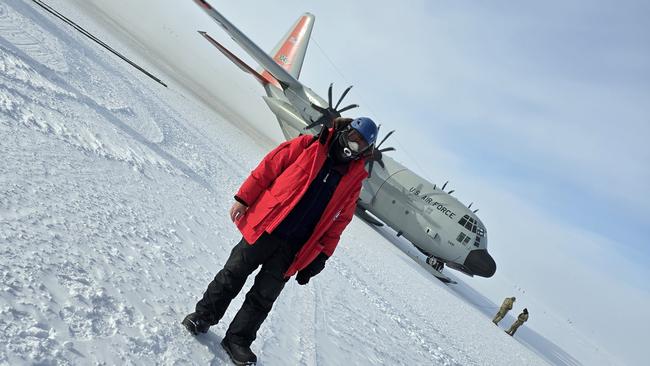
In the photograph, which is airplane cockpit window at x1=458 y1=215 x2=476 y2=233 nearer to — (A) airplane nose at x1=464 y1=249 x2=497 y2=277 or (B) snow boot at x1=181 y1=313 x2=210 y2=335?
(A) airplane nose at x1=464 y1=249 x2=497 y2=277

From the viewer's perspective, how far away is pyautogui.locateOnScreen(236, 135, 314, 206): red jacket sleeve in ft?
10.6

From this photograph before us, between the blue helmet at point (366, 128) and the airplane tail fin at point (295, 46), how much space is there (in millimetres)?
23355

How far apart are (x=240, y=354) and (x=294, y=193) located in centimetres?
136

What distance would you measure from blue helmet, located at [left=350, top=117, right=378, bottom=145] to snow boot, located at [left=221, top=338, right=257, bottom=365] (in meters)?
1.94

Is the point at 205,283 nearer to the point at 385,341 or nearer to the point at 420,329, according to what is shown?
the point at 385,341

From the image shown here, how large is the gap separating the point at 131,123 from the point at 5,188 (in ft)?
16.1

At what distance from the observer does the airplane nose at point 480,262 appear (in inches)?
604

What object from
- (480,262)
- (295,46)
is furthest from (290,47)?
(480,262)

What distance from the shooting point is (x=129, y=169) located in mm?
5883

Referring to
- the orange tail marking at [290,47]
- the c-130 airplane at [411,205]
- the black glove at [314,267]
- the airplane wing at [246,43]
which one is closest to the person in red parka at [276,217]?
the black glove at [314,267]

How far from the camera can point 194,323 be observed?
3193 millimetres

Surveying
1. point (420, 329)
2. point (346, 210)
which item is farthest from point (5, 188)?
point (420, 329)

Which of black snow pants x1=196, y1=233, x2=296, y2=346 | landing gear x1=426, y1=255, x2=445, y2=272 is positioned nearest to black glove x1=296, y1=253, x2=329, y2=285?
black snow pants x1=196, y1=233, x2=296, y2=346

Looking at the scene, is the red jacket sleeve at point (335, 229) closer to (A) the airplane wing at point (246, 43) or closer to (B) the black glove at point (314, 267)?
(B) the black glove at point (314, 267)
